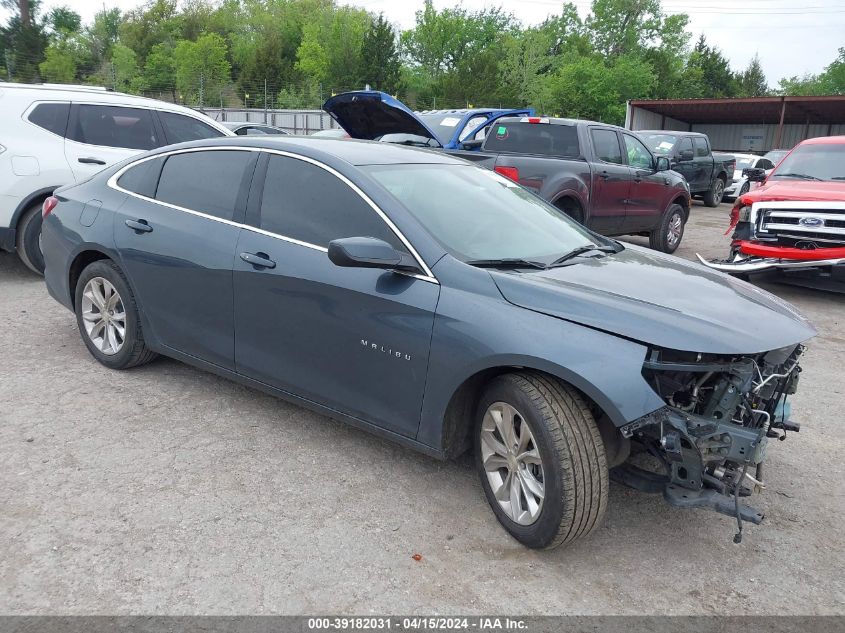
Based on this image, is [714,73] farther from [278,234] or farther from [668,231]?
[278,234]

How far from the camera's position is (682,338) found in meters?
2.80

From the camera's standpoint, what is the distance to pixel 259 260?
383cm

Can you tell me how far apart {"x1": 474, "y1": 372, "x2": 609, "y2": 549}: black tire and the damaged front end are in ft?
0.63

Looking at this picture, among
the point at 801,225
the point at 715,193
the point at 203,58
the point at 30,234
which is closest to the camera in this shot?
the point at 30,234

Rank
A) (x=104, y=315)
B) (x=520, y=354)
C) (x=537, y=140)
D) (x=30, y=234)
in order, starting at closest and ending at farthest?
1. (x=520, y=354)
2. (x=104, y=315)
3. (x=30, y=234)
4. (x=537, y=140)

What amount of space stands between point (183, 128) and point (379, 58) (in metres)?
67.2

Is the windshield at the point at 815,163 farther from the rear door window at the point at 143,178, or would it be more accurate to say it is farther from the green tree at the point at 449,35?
the green tree at the point at 449,35

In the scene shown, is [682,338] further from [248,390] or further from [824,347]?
[824,347]

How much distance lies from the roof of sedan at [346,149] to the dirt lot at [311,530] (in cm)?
150

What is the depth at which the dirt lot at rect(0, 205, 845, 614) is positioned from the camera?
2.77 meters

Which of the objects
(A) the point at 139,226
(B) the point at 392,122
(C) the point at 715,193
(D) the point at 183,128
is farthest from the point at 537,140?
(C) the point at 715,193

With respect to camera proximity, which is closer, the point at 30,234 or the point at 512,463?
the point at 512,463

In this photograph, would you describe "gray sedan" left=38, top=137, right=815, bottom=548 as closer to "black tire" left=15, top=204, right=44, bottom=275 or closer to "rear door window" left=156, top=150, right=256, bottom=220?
"rear door window" left=156, top=150, right=256, bottom=220

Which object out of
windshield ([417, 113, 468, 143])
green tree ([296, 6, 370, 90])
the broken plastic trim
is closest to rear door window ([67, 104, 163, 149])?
windshield ([417, 113, 468, 143])
